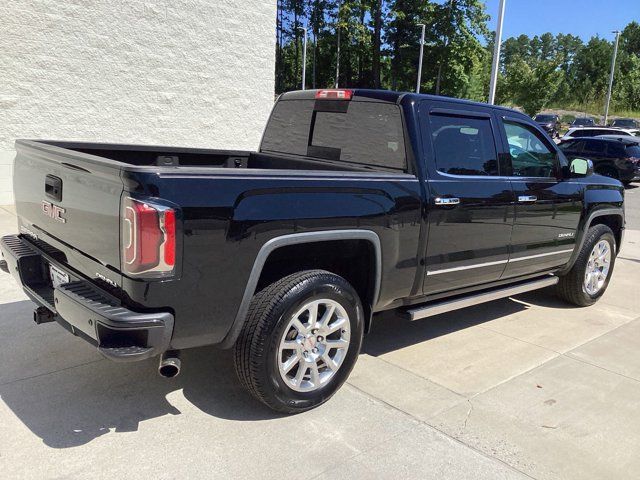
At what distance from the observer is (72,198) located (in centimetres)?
311

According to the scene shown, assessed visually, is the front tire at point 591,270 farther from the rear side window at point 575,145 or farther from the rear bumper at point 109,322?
the rear side window at point 575,145

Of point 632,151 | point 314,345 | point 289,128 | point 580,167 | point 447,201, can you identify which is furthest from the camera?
point 632,151

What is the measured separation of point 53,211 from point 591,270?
504cm

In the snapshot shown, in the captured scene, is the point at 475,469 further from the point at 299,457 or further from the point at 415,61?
the point at 415,61

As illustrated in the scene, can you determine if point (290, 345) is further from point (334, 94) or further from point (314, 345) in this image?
point (334, 94)

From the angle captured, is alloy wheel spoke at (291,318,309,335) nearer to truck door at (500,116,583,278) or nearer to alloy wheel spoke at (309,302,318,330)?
alloy wheel spoke at (309,302,318,330)

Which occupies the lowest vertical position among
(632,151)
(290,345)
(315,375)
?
(315,375)

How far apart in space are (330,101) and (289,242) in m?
1.68

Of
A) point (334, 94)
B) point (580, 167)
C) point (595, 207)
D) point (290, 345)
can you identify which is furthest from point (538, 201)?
point (290, 345)

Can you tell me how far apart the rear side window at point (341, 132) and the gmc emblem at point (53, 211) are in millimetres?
1965

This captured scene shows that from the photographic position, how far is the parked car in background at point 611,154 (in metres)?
17.3

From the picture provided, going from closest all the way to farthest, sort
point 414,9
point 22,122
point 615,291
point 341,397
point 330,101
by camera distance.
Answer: point 341,397
point 330,101
point 615,291
point 22,122
point 414,9

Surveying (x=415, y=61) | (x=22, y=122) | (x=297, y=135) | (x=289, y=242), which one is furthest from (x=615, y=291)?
(x=415, y=61)

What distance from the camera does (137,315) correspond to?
2686 millimetres
